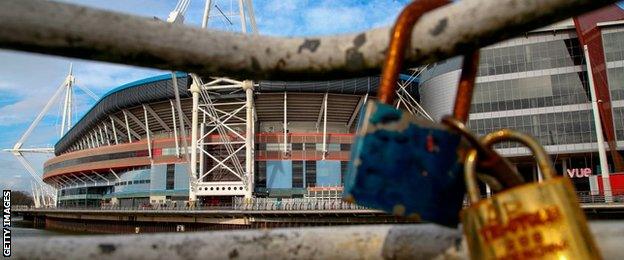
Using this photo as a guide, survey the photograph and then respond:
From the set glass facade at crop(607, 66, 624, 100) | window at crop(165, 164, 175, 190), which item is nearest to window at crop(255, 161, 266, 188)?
window at crop(165, 164, 175, 190)

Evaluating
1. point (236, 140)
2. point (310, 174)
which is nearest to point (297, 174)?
point (310, 174)

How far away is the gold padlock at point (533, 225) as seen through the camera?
951mm

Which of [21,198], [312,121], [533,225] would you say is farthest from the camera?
[21,198]

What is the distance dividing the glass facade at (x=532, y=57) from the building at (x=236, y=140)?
11387 mm

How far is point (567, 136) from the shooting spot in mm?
37500

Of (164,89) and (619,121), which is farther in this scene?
(164,89)

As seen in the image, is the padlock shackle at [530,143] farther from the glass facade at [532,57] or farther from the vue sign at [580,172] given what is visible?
the vue sign at [580,172]

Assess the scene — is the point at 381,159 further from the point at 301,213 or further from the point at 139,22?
the point at 301,213

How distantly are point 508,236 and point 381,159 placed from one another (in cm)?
30

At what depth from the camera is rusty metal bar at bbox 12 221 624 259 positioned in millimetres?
1126

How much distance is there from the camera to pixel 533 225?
0.97 metres

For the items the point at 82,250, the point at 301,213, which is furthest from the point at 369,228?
the point at 301,213

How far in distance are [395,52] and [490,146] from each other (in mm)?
306

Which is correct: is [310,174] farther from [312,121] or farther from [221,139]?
[221,139]
